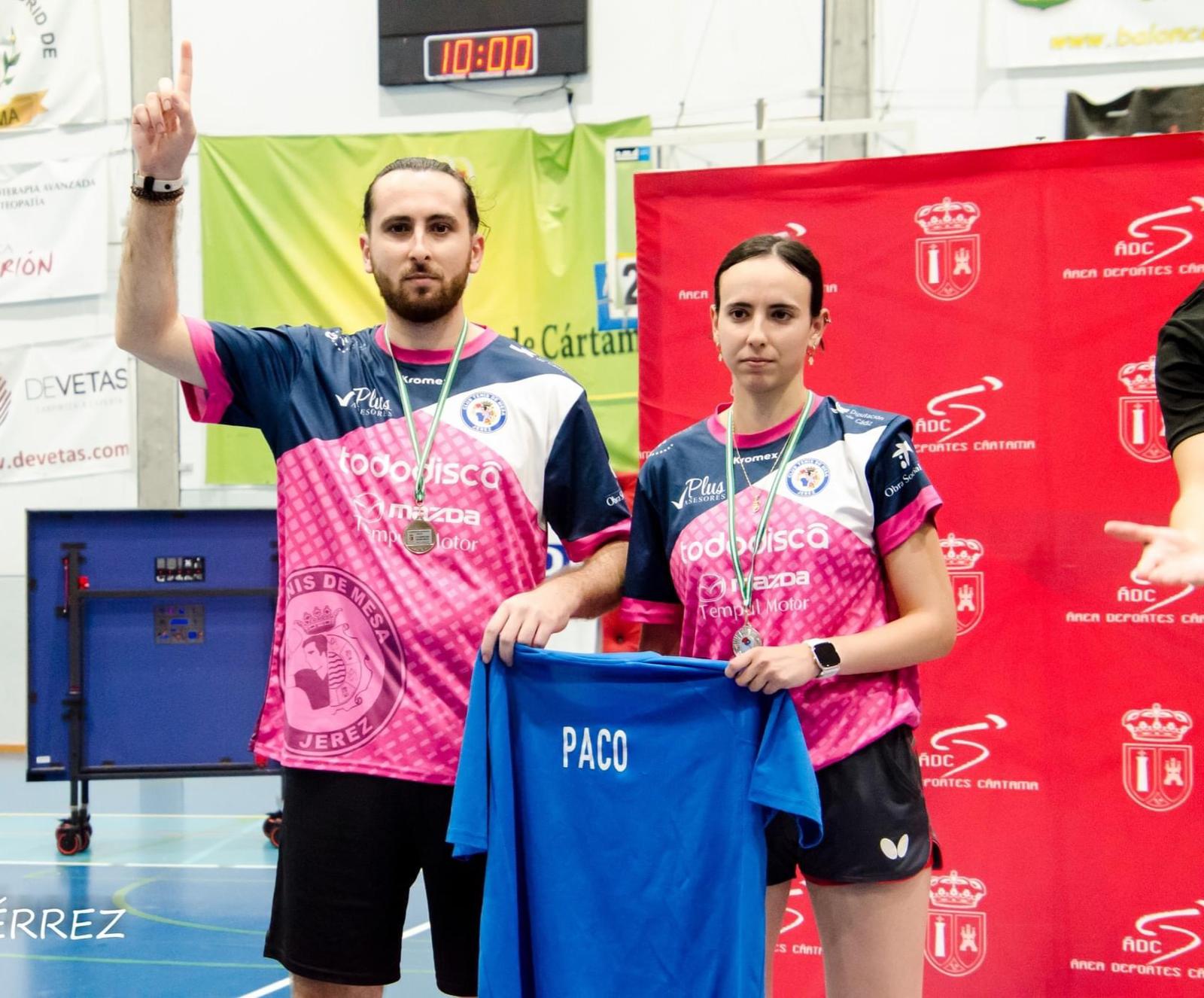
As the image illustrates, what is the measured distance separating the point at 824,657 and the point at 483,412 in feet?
2.43

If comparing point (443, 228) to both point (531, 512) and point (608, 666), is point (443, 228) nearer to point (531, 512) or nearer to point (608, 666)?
point (531, 512)

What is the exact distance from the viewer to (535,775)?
7.19 feet

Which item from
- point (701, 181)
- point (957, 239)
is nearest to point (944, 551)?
point (957, 239)

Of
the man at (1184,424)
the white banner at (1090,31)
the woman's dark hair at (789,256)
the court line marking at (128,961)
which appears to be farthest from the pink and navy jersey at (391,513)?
the white banner at (1090,31)

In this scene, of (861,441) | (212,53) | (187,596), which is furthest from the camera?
(212,53)

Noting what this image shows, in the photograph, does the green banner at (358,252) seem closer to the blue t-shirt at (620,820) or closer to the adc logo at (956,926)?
the adc logo at (956,926)

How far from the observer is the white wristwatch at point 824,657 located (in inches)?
81.2

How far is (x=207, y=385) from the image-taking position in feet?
7.44

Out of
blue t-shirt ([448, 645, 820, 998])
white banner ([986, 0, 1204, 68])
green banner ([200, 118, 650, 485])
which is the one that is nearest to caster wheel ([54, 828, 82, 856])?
green banner ([200, 118, 650, 485])

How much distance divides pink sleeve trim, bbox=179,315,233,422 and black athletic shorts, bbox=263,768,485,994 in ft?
2.22

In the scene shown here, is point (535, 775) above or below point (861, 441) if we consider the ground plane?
below

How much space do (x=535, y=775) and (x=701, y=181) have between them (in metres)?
2.25

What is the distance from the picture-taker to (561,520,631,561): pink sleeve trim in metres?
2.34

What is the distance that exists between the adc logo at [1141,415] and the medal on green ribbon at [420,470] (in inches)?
85.3
